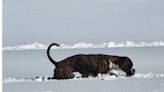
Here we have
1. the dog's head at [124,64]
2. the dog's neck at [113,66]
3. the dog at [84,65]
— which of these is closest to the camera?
the dog at [84,65]

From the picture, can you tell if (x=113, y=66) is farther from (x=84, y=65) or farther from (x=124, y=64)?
(x=84, y=65)

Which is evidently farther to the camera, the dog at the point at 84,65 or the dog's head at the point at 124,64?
the dog's head at the point at 124,64

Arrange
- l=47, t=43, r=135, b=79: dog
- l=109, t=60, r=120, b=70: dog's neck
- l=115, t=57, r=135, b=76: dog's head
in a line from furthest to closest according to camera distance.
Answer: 1. l=115, t=57, r=135, b=76: dog's head
2. l=109, t=60, r=120, b=70: dog's neck
3. l=47, t=43, r=135, b=79: dog

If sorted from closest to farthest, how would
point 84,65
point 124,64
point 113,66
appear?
1. point 84,65
2. point 113,66
3. point 124,64

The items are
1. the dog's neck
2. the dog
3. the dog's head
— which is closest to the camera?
the dog

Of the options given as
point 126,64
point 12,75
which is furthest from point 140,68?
point 12,75

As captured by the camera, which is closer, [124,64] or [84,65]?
[84,65]

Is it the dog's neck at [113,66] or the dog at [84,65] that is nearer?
the dog at [84,65]

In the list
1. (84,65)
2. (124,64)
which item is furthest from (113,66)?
(84,65)

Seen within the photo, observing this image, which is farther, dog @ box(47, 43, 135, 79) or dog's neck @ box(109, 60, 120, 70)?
dog's neck @ box(109, 60, 120, 70)

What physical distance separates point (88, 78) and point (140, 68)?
10.7 ft

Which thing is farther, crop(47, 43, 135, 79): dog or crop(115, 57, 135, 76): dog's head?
crop(115, 57, 135, 76): dog's head

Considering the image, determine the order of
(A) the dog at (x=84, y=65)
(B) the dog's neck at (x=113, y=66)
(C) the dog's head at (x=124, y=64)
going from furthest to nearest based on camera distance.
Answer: (C) the dog's head at (x=124, y=64)
(B) the dog's neck at (x=113, y=66)
(A) the dog at (x=84, y=65)

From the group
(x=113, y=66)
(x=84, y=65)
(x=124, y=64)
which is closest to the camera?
(x=84, y=65)
